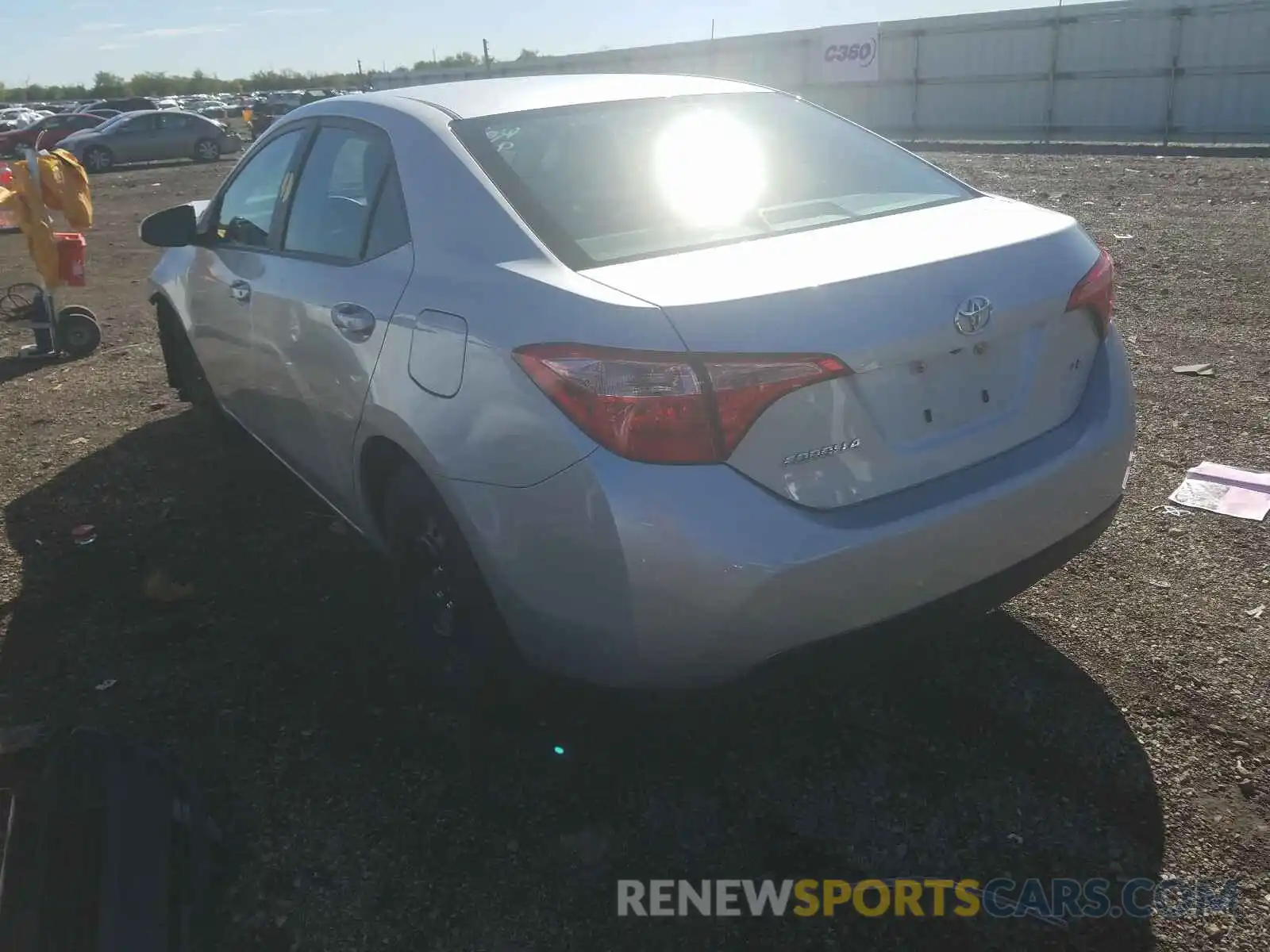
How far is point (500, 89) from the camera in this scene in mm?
3580

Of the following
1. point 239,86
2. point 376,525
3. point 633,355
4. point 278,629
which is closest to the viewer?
point 633,355

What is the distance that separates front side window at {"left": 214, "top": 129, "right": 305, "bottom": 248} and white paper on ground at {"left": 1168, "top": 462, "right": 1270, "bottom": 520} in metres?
3.62

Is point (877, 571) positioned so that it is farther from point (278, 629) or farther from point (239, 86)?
point (239, 86)

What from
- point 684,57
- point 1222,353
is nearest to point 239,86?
point 684,57

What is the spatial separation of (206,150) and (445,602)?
32.3m

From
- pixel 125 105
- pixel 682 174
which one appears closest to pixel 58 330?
pixel 682 174

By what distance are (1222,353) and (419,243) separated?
4983mm

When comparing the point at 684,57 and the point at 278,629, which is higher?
the point at 684,57

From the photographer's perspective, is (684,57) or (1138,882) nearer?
(1138,882)

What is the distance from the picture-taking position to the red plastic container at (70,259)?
24.9 ft

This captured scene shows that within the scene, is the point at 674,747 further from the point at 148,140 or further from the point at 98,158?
the point at 148,140

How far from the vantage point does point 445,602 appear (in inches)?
120

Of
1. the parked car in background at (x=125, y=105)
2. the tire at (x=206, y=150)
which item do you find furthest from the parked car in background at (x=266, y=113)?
the tire at (x=206, y=150)

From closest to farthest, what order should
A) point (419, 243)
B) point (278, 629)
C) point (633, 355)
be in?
point (633, 355), point (419, 243), point (278, 629)
